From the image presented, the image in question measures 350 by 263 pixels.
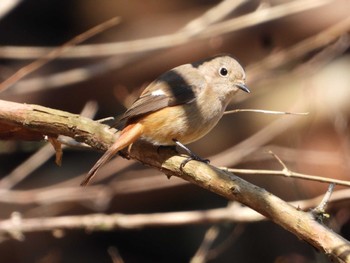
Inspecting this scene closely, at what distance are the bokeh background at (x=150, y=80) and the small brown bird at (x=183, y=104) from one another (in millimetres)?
657

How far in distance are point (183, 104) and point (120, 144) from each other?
0.75 m

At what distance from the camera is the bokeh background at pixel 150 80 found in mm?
4922

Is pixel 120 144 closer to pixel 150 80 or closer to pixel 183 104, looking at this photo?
pixel 183 104

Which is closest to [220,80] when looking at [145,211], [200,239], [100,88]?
[100,88]

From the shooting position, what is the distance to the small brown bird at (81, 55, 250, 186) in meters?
3.60

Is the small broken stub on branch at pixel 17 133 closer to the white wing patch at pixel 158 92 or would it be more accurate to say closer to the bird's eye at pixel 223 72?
the white wing patch at pixel 158 92

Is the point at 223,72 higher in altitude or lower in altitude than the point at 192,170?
higher

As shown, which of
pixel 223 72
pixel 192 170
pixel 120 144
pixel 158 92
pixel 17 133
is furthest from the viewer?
pixel 223 72

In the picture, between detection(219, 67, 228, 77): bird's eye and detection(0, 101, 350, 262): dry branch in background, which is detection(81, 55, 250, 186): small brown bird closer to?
detection(219, 67, 228, 77): bird's eye

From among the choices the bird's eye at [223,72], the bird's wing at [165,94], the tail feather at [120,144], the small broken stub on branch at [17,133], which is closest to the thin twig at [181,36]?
the bird's eye at [223,72]

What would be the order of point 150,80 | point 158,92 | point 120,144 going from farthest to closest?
point 150,80 → point 158,92 → point 120,144

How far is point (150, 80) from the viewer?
19.2 feet

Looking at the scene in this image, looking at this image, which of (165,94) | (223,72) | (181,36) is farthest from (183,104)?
(181,36)

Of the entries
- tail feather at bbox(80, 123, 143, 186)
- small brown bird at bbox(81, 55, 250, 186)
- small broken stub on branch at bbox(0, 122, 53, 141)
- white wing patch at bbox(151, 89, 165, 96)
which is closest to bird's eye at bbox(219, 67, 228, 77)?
small brown bird at bbox(81, 55, 250, 186)
